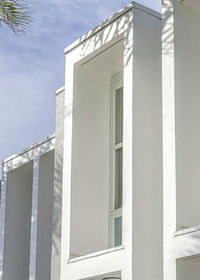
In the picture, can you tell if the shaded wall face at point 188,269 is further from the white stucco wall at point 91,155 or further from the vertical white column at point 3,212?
the vertical white column at point 3,212

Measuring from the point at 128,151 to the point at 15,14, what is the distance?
2.46 m

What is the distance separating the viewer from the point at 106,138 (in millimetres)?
12281

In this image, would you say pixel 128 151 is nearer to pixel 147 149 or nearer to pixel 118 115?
pixel 147 149

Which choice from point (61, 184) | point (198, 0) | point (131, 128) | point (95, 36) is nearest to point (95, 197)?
point (61, 184)

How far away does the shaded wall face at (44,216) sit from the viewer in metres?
15.0

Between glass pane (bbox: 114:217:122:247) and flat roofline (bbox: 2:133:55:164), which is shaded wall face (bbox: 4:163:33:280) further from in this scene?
glass pane (bbox: 114:217:122:247)

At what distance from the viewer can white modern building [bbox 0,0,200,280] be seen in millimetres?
9805

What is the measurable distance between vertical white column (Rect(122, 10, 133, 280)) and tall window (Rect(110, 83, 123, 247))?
1.34 meters

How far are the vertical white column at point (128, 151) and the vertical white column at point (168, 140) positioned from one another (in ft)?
2.22

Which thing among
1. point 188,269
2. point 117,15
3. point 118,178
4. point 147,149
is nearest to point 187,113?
point 147,149

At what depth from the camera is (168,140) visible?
9930mm

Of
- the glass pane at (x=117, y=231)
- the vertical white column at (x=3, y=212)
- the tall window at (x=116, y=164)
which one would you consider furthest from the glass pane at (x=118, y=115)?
the vertical white column at (x=3, y=212)

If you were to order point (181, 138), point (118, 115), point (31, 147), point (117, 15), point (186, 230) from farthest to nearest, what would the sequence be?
point (31, 147)
point (118, 115)
point (117, 15)
point (181, 138)
point (186, 230)

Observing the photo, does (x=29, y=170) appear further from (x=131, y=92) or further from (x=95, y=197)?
(x=131, y=92)
